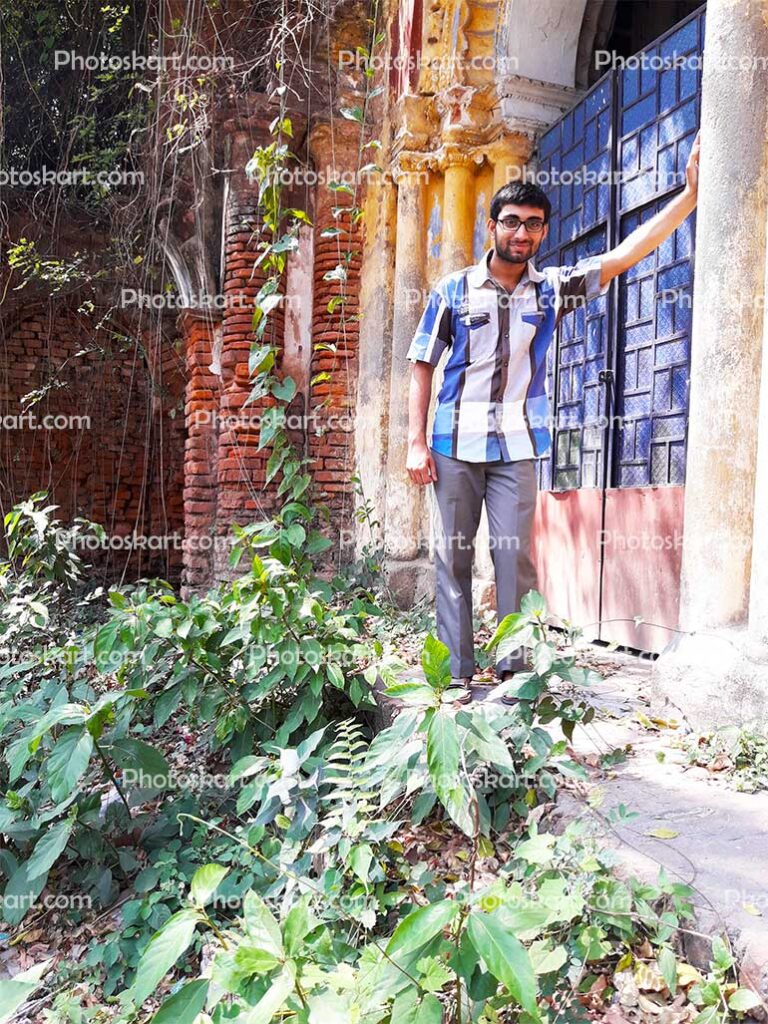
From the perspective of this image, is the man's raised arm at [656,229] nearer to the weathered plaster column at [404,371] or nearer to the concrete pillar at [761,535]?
the concrete pillar at [761,535]

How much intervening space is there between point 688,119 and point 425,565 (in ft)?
10.3

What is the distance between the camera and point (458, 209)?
18.7ft

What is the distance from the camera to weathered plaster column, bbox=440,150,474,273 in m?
5.71

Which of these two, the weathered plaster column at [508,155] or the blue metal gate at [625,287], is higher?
the weathered plaster column at [508,155]

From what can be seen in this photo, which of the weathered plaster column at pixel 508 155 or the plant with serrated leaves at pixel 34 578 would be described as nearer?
the plant with serrated leaves at pixel 34 578

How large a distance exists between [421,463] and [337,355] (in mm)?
3702

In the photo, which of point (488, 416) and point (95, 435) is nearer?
point (488, 416)

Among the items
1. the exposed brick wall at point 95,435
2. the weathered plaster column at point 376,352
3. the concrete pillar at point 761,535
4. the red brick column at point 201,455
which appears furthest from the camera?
the exposed brick wall at point 95,435

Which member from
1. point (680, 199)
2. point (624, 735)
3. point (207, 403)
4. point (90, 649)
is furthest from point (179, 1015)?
point (207, 403)

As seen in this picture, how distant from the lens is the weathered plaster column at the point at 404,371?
595cm

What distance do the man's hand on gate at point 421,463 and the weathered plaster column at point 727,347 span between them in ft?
3.26

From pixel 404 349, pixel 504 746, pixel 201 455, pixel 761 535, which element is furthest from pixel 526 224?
pixel 201 455

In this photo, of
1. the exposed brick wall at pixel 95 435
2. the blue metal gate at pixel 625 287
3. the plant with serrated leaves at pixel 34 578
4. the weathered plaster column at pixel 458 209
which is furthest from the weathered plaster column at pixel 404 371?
the exposed brick wall at pixel 95 435

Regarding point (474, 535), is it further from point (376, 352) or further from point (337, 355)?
point (337, 355)
